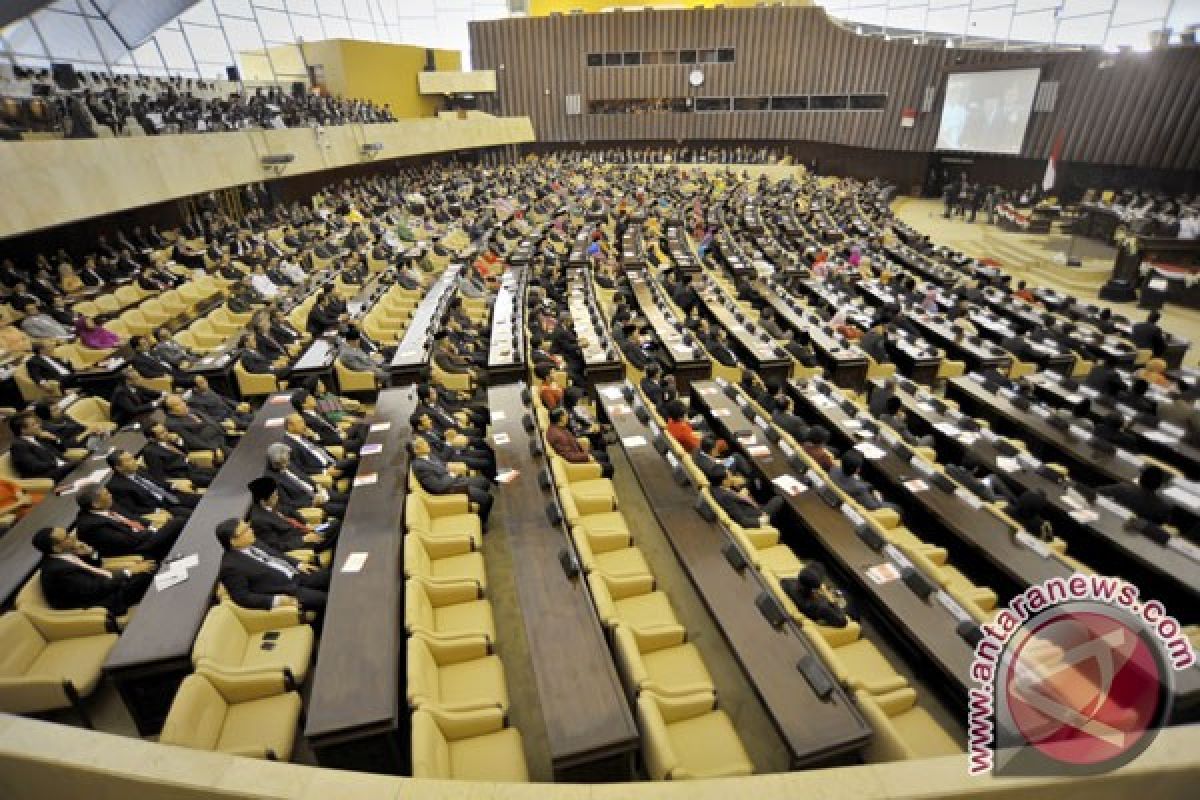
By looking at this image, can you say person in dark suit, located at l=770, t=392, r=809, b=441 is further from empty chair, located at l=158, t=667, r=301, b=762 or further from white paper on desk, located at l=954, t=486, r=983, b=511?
empty chair, located at l=158, t=667, r=301, b=762

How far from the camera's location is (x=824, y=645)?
3.70 m

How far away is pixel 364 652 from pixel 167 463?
3649 millimetres

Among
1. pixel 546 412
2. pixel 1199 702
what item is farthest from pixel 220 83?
pixel 1199 702

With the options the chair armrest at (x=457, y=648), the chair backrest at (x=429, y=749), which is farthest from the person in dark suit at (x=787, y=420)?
the chair backrest at (x=429, y=749)

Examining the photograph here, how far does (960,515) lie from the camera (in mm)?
5070

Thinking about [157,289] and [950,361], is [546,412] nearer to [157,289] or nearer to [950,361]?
[950,361]

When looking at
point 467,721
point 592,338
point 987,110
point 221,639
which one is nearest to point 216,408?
point 221,639

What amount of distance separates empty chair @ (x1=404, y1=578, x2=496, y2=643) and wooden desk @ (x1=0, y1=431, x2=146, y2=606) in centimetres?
286

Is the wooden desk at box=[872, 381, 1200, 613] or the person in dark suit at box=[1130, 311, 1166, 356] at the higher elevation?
the wooden desk at box=[872, 381, 1200, 613]

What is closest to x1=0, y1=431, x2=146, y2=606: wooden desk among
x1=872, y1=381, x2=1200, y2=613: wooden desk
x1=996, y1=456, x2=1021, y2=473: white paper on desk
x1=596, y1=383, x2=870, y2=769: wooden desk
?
x1=596, y1=383, x2=870, y2=769: wooden desk

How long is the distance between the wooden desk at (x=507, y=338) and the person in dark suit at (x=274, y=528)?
3.51m

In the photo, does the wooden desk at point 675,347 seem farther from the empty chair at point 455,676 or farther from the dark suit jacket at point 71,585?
the dark suit jacket at point 71,585

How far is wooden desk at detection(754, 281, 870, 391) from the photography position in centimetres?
861

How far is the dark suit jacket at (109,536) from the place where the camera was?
15.4ft
